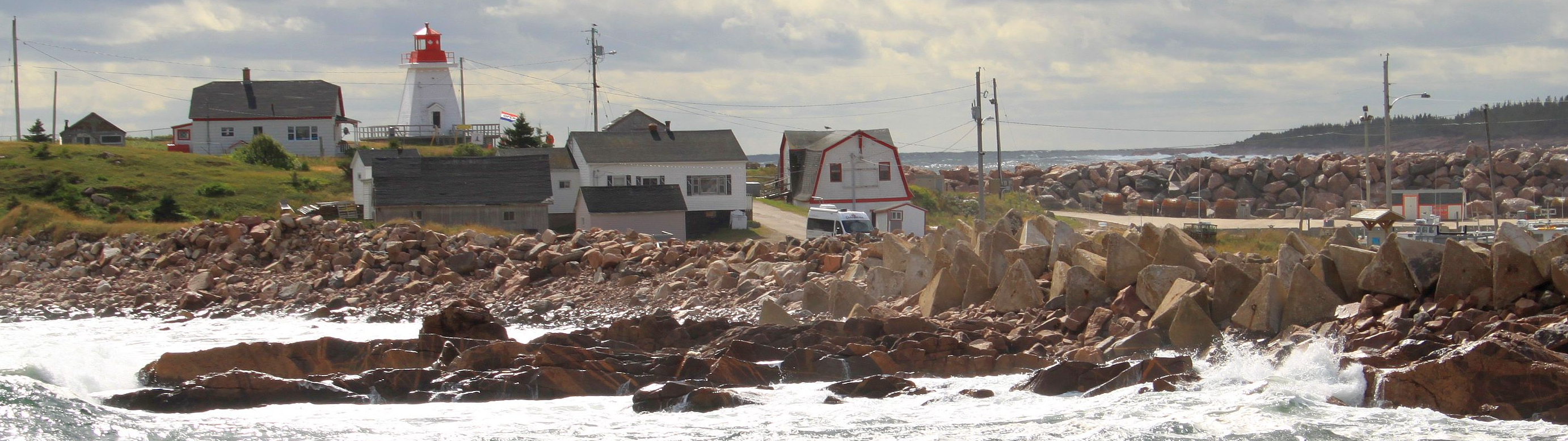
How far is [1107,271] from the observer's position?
1474cm

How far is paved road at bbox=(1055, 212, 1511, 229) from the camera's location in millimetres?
42794

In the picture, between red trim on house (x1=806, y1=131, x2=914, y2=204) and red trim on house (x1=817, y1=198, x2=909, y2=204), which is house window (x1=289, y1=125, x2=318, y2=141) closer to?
red trim on house (x1=806, y1=131, x2=914, y2=204)

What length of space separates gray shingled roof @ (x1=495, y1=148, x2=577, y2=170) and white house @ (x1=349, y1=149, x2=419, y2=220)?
3856mm

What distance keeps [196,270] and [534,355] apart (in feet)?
49.0

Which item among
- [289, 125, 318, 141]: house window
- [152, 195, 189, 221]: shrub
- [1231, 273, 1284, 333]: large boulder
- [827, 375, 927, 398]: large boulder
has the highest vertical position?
[289, 125, 318, 141]: house window

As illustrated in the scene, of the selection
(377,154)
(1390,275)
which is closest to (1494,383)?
(1390,275)

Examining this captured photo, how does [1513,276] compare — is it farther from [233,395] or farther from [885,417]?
[233,395]

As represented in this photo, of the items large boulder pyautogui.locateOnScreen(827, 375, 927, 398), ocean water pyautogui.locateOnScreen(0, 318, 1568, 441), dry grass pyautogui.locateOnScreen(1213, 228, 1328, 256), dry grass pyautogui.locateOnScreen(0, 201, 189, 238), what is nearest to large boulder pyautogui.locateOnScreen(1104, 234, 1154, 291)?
ocean water pyautogui.locateOnScreen(0, 318, 1568, 441)

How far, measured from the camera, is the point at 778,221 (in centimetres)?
4172

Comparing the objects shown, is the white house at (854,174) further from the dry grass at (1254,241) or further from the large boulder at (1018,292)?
the large boulder at (1018,292)

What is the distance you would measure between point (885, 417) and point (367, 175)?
31.5 metres

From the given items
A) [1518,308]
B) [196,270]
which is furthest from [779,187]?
[1518,308]

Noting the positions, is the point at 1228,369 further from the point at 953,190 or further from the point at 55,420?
the point at 953,190

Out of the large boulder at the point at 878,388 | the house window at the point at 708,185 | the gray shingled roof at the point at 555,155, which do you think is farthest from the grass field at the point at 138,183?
the large boulder at the point at 878,388
